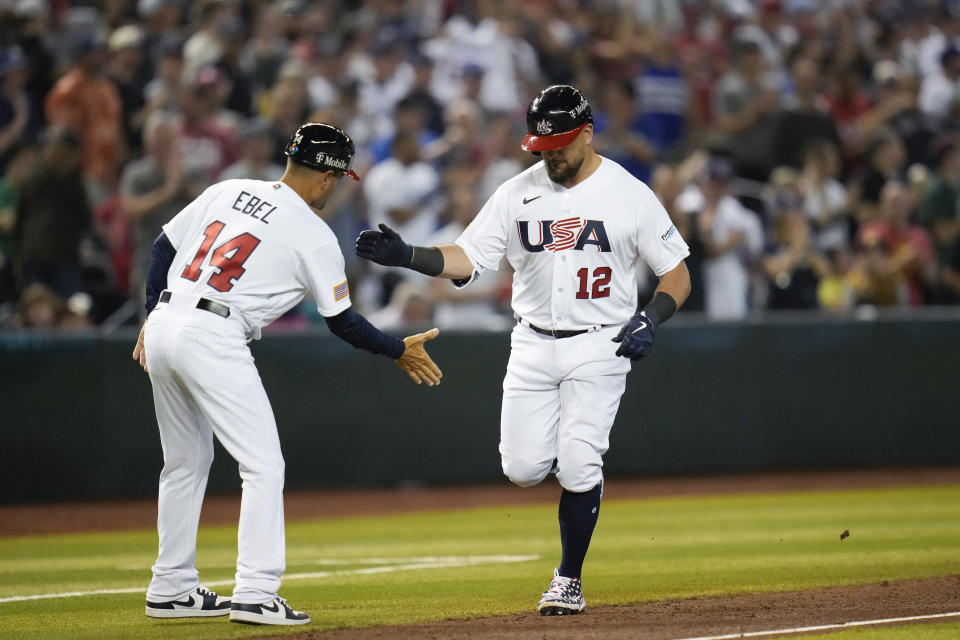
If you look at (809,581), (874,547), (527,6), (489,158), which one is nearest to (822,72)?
(527,6)

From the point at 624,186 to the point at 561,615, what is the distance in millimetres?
2046

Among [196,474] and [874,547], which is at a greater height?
[196,474]

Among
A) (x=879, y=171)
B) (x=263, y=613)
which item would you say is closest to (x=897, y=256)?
(x=879, y=171)

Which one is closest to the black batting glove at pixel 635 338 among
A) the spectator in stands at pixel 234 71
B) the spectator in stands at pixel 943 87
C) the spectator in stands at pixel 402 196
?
the spectator in stands at pixel 402 196

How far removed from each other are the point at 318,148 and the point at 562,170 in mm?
1180

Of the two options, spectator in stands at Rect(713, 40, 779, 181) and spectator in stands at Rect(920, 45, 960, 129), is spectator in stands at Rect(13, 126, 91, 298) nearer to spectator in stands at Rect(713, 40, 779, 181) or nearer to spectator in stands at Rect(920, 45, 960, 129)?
spectator in stands at Rect(713, 40, 779, 181)

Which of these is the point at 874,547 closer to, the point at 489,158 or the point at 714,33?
the point at 489,158

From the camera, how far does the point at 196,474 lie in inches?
247

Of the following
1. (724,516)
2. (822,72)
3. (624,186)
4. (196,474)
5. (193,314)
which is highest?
(822,72)

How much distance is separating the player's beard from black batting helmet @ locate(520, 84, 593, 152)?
3.6 inches

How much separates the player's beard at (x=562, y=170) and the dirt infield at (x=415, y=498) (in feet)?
18.2

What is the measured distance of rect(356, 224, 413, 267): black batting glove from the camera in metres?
6.43

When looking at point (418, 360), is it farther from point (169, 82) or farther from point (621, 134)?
point (621, 134)

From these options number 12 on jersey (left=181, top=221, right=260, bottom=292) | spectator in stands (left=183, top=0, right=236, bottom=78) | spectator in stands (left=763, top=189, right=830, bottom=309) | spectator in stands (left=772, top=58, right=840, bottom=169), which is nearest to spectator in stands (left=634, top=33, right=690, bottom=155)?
spectator in stands (left=772, top=58, right=840, bottom=169)
